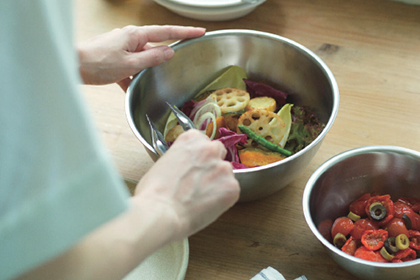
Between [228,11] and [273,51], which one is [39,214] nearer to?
[273,51]

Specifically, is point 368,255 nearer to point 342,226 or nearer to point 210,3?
point 342,226

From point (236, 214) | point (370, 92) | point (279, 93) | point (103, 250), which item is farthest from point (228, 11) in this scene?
point (103, 250)

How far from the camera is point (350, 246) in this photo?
683mm

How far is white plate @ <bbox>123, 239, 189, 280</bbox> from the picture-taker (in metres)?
0.67

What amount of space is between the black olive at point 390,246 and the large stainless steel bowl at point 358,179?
4.5 inches

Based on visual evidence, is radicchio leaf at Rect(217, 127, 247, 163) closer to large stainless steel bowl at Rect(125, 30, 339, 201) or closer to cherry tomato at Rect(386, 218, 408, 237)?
large stainless steel bowl at Rect(125, 30, 339, 201)

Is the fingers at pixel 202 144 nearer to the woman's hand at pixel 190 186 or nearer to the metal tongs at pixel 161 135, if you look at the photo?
the woman's hand at pixel 190 186

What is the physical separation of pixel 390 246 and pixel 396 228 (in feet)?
0.15

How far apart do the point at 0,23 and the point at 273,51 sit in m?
0.75

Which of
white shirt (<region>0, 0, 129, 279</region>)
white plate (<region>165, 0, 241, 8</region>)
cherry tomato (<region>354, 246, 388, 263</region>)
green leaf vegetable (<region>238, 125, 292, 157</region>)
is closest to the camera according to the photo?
white shirt (<region>0, 0, 129, 279</region>)

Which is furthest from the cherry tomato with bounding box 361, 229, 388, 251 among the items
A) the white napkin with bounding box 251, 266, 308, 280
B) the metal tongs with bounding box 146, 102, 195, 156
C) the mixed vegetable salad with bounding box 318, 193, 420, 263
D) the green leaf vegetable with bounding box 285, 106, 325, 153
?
the metal tongs with bounding box 146, 102, 195, 156

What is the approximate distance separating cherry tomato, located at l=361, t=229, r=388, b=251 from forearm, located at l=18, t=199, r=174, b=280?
40cm

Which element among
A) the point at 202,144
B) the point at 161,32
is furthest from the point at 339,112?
the point at 202,144

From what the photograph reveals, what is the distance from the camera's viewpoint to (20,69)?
27 cm
